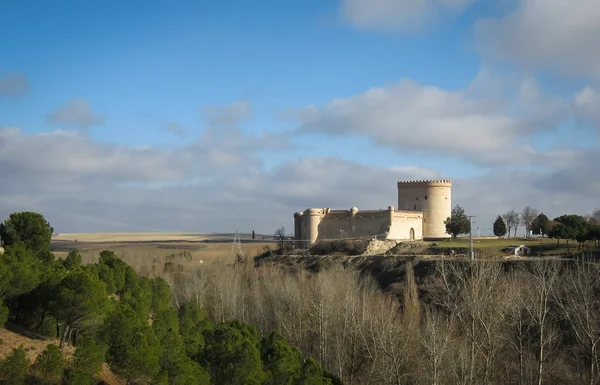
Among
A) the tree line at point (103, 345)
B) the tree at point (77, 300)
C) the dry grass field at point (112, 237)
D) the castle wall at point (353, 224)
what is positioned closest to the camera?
the tree line at point (103, 345)

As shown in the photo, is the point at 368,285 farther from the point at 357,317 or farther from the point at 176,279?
the point at 176,279

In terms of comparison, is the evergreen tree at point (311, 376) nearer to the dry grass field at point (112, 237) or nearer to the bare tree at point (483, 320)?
the bare tree at point (483, 320)

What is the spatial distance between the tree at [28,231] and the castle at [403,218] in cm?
3490

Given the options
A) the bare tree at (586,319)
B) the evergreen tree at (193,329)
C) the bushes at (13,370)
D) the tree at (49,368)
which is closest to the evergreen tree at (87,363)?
the tree at (49,368)

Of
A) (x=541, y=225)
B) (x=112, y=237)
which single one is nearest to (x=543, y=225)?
(x=541, y=225)

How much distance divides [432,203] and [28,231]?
137 ft

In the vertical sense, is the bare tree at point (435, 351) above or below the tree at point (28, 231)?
below

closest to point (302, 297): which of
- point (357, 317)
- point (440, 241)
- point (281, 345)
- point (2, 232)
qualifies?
point (357, 317)

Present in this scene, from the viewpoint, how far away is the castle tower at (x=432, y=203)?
62094mm

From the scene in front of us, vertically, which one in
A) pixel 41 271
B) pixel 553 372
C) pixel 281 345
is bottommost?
pixel 553 372

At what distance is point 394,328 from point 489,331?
12.7 feet

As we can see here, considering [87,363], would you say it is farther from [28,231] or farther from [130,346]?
[28,231]

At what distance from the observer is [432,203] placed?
62.2 metres

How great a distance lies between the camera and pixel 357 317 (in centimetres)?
2973
